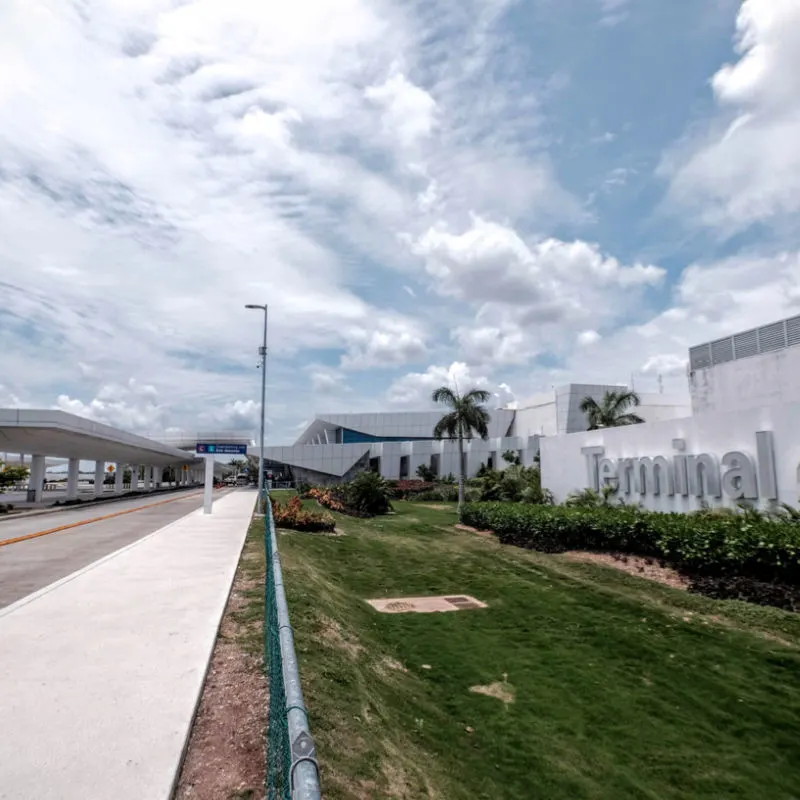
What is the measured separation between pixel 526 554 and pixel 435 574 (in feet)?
Result: 12.2

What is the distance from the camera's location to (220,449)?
26.4 meters

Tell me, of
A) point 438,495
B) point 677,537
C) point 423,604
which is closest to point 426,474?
point 438,495

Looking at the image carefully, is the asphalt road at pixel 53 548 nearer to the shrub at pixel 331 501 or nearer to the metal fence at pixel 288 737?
the metal fence at pixel 288 737

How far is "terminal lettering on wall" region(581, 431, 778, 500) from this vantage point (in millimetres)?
13367

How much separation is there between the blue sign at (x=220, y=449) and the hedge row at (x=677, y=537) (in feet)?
43.4

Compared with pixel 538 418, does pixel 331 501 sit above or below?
below

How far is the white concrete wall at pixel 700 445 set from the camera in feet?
42.2

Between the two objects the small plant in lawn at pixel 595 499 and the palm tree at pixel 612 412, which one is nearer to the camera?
the small plant in lawn at pixel 595 499

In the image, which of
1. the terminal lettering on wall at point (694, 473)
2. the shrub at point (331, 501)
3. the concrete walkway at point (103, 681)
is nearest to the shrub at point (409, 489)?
the shrub at point (331, 501)

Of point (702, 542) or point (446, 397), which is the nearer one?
point (702, 542)

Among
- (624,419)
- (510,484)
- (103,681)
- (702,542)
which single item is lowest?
(103,681)

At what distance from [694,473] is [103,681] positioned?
14.6 meters

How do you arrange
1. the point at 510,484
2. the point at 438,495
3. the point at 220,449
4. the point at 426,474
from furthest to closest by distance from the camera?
the point at 426,474
the point at 438,495
the point at 510,484
the point at 220,449

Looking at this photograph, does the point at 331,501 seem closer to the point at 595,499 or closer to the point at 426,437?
the point at 595,499
